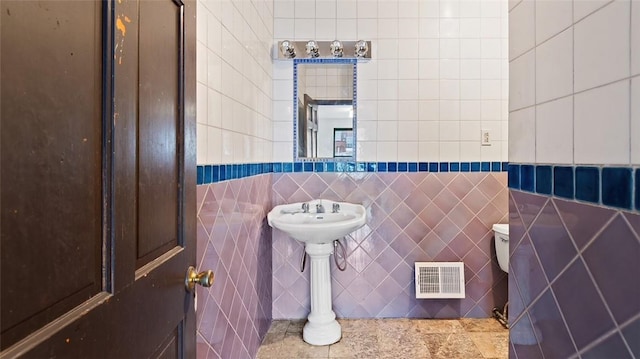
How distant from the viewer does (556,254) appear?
0.76 metres

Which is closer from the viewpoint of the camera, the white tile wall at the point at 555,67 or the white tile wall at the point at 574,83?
the white tile wall at the point at 574,83

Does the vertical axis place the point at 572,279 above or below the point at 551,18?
below

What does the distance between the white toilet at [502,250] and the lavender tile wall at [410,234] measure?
8 cm

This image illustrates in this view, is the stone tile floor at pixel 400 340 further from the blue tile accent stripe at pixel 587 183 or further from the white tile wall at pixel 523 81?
the white tile wall at pixel 523 81

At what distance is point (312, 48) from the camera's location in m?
2.32

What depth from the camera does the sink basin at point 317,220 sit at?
1.82 m

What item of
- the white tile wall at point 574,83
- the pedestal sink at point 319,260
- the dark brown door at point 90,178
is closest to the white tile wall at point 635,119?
the white tile wall at point 574,83

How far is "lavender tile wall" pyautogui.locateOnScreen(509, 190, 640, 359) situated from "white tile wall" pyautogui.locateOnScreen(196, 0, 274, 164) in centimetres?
104

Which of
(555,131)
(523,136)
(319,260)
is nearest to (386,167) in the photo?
(319,260)

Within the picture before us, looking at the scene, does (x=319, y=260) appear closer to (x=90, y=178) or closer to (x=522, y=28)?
(x=522, y=28)

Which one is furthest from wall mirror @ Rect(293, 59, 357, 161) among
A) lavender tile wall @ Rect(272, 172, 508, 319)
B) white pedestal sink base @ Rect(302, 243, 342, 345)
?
white pedestal sink base @ Rect(302, 243, 342, 345)

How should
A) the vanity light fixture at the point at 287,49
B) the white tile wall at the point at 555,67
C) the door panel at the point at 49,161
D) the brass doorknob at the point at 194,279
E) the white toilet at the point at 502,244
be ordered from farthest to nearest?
1. the vanity light fixture at the point at 287,49
2. the white toilet at the point at 502,244
3. the brass doorknob at the point at 194,279
4. the white tile wall at the point at 555,67
5. the door panel at the point at 49,161

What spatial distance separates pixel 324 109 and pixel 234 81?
36.4 inches

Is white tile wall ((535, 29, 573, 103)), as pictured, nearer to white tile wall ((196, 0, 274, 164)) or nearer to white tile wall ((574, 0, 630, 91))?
white tile wall ((574, 0, 630, 91))
